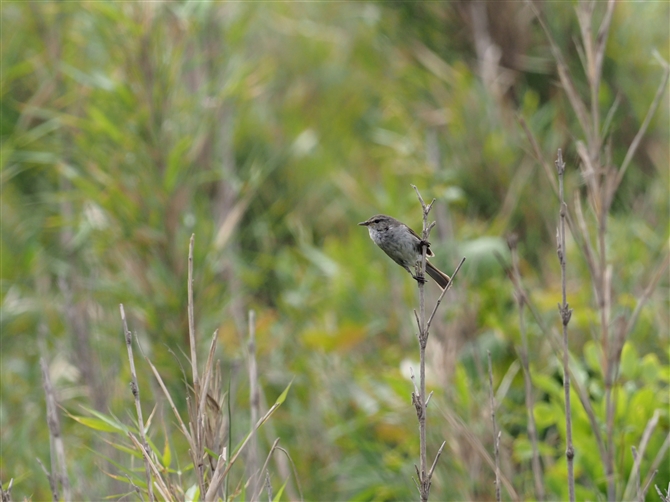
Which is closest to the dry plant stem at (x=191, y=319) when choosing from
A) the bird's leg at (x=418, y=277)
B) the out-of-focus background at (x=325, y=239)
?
the bird's leg at (x=418, y=277)

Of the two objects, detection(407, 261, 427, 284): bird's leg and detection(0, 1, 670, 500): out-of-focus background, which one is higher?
detection(407, 261, 427, 284): bird's leg

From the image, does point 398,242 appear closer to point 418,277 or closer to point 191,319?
point 418,277

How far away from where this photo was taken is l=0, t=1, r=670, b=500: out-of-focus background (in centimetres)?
254

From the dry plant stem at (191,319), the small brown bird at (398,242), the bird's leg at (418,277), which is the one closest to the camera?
the dry plant stem at (191,319)

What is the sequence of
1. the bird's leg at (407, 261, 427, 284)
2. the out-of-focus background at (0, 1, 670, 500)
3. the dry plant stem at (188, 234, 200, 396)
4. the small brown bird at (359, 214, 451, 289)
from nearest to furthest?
the dry plant stem at (188, 234, 200, 396) < the bird's leg at (407, 261, 427, 284) < the small brown bird at (359, 214, 451, 289) < the out-of-focus background at (0, 1, 670, 500)

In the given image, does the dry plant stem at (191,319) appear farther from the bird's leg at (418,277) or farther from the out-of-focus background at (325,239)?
the out-of-focus background at (325,239)

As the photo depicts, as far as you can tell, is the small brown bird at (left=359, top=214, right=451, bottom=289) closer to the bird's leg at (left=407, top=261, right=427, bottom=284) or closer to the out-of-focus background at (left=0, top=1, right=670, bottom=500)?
the bird's leg at (left=407, top=261, right=427, bottom=284)

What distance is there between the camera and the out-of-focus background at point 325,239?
8.32 feet

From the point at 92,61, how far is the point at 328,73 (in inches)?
84.2

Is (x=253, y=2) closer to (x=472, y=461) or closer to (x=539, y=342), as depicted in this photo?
(x=539, y=342)

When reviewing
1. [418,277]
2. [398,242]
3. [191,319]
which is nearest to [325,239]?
[398,242]

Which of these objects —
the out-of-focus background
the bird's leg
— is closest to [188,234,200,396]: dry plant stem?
the bird's leg

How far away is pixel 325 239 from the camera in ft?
15.6

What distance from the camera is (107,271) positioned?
297 cm
